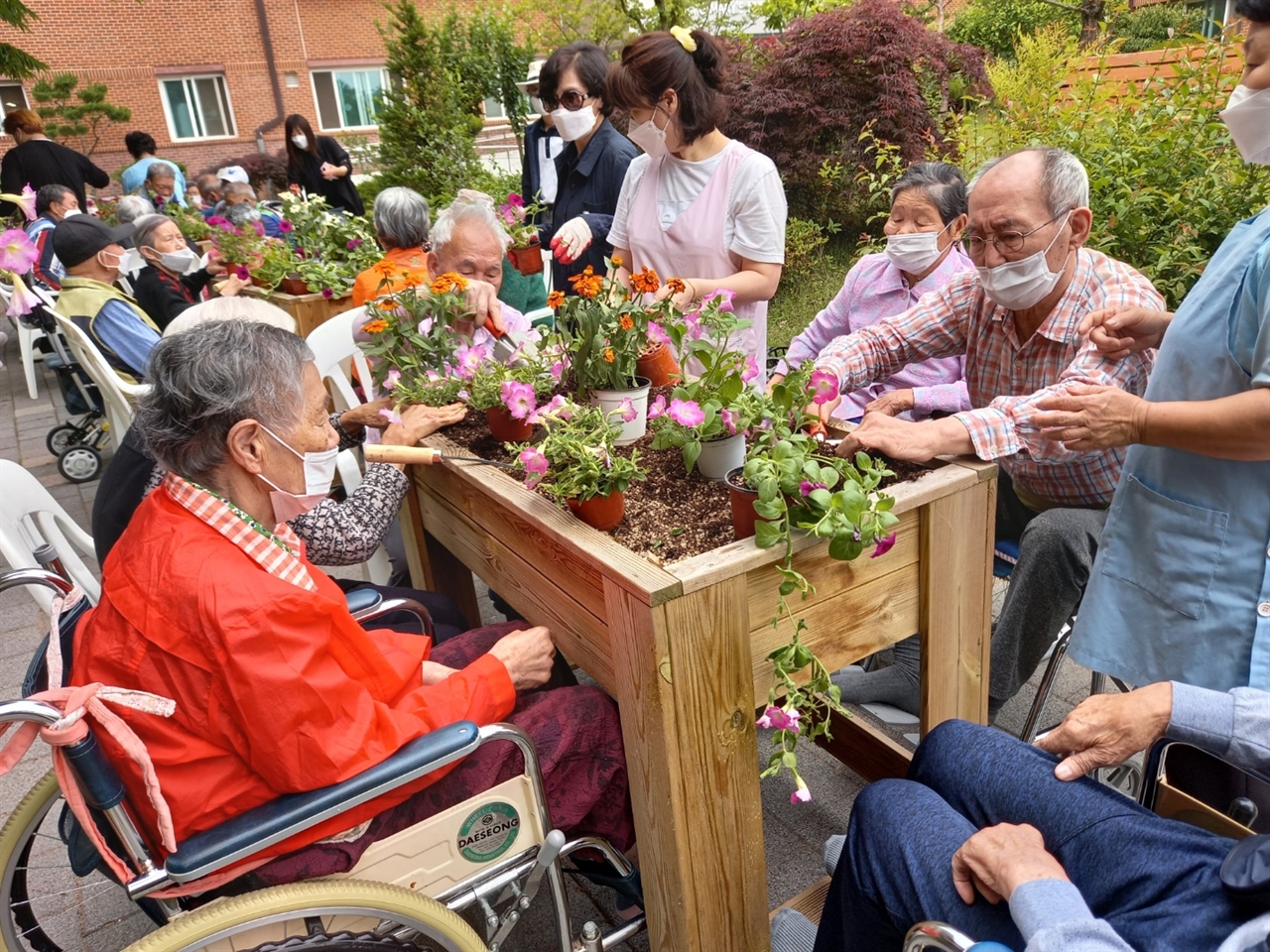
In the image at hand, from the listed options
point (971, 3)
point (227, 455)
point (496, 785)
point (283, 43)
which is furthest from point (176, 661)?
point (283, 43)

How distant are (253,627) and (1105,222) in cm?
333

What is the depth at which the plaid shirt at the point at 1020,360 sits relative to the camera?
1.83m

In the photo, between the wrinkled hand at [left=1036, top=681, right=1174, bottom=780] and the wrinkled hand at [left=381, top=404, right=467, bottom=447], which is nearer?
the wrinkled hand at [left=1036, top=681, right=1174, bottom=780]

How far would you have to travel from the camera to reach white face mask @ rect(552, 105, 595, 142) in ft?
11.8

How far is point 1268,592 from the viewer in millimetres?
1558

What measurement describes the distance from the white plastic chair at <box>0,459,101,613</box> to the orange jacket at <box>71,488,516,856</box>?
639mm

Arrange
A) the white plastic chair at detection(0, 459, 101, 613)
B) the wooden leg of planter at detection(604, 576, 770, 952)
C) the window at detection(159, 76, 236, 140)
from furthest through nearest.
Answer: the window at detection(159, 76, 236, 140)
the white plastic chair at detection(0, 459, 101, 613)
the wooden leg of planter at detection(604, 576, 770, 952)

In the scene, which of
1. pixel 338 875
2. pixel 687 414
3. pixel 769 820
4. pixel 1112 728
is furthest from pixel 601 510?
pixel 769 820

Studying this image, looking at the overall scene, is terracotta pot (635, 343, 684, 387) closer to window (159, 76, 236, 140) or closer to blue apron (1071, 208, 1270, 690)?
blue apron (1071, 208, 1270, 690)

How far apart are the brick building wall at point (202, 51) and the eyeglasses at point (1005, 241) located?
63.8 ft

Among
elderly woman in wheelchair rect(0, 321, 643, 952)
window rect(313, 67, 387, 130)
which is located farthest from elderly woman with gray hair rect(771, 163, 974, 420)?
window rect(313, 67, 387, 130)

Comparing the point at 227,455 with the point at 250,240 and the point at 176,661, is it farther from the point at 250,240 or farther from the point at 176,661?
the point at 250,240

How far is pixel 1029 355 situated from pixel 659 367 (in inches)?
35.6

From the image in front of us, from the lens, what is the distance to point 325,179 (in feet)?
26.6
